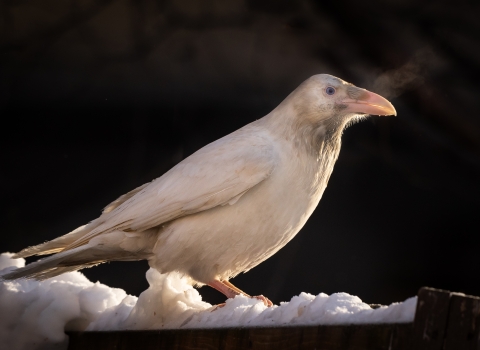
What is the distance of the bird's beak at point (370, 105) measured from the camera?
284 centimetres

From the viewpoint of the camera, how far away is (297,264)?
4930 millimetres

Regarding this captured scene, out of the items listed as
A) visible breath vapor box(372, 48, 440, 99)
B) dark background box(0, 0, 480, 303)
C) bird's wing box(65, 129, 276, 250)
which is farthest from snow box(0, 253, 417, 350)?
visible breath vapor box(372, 48, 440, 99)

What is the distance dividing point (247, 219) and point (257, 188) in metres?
0.13

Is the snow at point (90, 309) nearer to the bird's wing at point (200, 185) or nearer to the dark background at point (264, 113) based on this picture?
the bird's wing at point (200, 185)

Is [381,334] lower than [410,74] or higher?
lower

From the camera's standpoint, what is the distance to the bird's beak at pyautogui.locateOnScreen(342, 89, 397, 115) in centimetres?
284

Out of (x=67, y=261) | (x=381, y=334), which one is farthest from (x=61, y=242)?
(x=381, y=334)

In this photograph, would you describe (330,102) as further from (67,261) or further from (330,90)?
(67,261)

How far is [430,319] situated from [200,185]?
58.0 inches

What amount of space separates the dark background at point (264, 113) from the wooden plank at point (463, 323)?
3.51 m

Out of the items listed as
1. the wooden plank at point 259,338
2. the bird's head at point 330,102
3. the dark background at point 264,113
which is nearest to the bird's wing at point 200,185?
the bird's head at point 330,102

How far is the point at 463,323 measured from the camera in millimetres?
1354

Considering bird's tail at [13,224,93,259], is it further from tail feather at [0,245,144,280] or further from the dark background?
the dark background

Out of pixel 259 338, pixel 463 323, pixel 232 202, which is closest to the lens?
pixel 463 323
